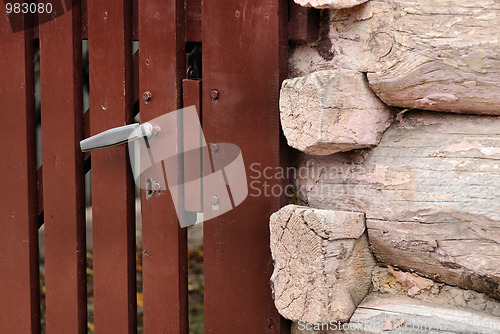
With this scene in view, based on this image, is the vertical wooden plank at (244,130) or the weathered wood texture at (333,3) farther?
the vertical wooden plank at (244,130)

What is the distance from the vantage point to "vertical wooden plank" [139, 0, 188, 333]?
75.3 inches

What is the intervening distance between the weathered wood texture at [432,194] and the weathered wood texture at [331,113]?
0.07m

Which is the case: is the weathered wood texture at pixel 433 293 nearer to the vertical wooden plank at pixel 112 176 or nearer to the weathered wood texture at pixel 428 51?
the weathered wood texture at pixel 428 51

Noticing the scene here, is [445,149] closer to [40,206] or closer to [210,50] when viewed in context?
[210,50]

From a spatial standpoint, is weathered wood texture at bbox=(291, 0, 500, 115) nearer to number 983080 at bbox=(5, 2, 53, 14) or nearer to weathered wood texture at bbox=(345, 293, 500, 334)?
weathered wood texture at bbox=(345, 293, 500, 334)

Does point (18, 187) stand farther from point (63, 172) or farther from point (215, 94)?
point (215, 94)

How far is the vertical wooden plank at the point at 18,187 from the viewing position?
7.36 ft

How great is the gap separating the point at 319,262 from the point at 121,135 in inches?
28.4

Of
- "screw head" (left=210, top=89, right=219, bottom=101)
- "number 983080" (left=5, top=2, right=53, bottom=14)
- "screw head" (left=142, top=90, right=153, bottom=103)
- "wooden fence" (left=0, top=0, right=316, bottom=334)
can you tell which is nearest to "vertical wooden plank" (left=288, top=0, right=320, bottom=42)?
"wooden fence" (left=0, top=0, right=316, bottom=334)

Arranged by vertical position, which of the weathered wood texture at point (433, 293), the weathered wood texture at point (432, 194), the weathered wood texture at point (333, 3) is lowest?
the weathered wood texture at point (433, 293)

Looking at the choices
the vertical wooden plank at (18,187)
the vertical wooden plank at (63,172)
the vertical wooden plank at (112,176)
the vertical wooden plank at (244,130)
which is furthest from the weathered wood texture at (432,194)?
the vertical wooden plank at (18,187)

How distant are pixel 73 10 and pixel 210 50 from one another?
0.54m

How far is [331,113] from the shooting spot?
1.60 metres

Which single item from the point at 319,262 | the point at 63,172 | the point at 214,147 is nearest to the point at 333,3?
the point at 214,147
